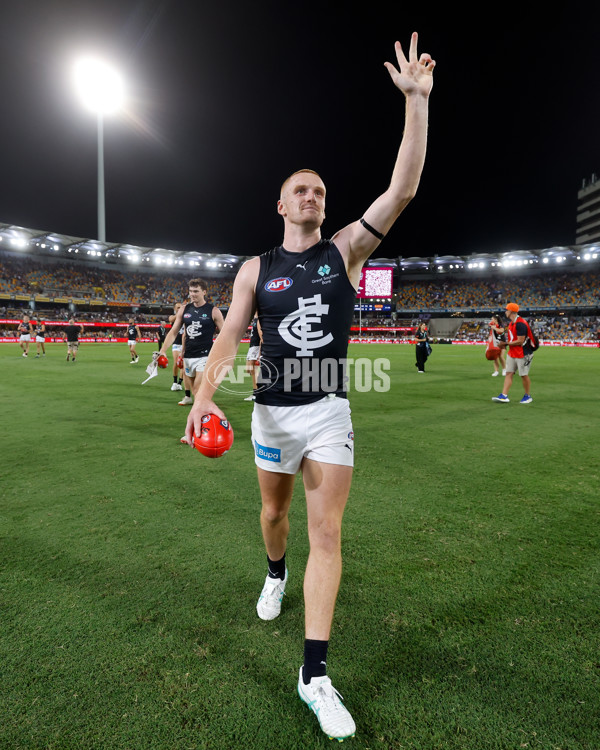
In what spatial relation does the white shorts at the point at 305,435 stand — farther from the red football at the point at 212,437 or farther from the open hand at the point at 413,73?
the open hand at the point at 413,73

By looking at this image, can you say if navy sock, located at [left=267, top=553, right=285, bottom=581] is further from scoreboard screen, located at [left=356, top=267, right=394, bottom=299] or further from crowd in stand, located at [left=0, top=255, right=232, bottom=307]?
crowd in stand, located at [left=0, top=255, right=232, bottom=307]

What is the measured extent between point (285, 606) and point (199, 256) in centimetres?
6914

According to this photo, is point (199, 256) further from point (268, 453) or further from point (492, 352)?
point (268, 453)

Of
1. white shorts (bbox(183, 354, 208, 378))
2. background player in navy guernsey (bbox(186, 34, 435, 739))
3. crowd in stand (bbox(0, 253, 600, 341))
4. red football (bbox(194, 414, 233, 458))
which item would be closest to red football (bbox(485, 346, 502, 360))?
white shorts (bbox(183, 354, 208, 378))

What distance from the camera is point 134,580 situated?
2889mm

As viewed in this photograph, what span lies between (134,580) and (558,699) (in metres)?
2.56

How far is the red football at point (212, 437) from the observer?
2133 millimetres

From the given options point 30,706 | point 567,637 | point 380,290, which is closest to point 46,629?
point 30,706

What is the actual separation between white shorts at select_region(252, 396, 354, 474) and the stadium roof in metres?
60.9

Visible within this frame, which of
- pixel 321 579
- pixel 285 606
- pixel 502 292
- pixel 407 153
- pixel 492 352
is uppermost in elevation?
pixel 502 292

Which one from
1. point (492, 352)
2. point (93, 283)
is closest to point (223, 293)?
point (93, 283)

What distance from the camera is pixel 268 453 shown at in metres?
2.33

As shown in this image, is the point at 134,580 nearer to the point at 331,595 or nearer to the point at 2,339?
the point at 331,595

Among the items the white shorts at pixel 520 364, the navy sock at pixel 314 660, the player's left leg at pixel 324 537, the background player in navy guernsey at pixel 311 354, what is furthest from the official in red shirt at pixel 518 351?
the navy sock at pixel 314 660
